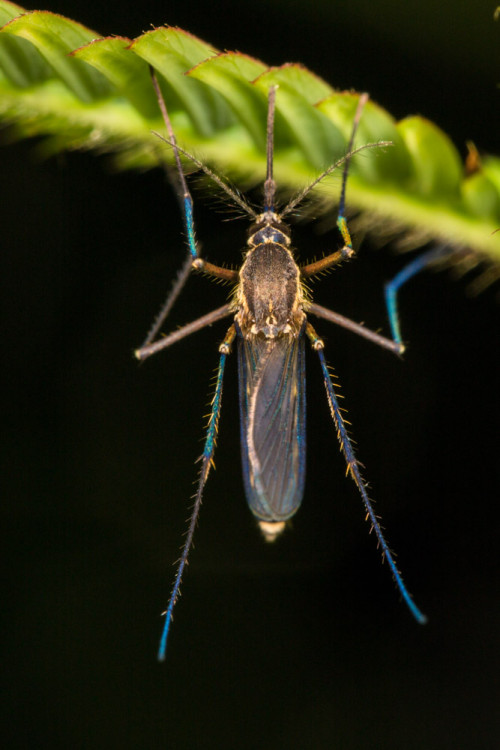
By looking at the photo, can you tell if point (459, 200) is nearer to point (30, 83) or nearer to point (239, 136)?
point (239, 136)

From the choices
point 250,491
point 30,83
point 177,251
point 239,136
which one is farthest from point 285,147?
point 177,251

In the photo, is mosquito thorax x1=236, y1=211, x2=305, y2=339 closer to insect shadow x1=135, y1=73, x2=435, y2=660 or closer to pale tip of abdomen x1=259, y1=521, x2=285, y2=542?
insect shadow x1=135, y1=73, x2=435, y2=660

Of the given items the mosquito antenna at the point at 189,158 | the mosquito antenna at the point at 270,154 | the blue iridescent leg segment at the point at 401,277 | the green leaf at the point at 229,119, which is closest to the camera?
the green leaf at the point at 229,119

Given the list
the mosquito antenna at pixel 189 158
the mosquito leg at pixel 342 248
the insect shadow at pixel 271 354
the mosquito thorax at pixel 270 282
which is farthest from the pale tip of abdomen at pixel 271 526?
the mosquito antenna at pixel 189 158

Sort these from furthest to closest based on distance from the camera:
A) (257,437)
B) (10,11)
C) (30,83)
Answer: (257,437) → (30,83) → (10,11)

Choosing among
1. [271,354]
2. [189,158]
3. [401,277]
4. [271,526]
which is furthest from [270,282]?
[271,526]

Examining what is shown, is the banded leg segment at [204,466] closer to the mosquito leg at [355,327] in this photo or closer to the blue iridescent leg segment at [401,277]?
the mosquito leg at [355,327]
